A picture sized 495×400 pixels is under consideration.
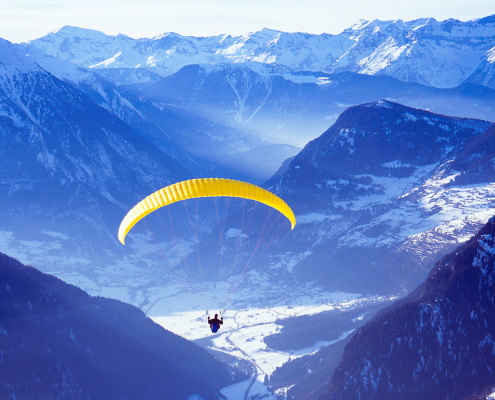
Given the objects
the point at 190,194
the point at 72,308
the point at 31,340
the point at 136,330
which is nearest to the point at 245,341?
the point at 136,330

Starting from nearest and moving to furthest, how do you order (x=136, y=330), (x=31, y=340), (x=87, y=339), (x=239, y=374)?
(x=31, y=340)
(x=87, y=339)
(x=136, y=330)
(x=239, y=374)

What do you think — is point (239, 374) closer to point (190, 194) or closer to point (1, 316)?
point (1, 316)

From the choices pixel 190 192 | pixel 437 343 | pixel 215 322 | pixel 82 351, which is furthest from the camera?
pixel 82 351

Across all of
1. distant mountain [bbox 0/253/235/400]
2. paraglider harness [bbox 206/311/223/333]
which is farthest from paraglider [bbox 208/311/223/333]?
distant mountain [bbox 0/253/235/400]

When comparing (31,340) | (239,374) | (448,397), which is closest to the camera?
(448,397)

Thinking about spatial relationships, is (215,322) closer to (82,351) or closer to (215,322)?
(215,322)

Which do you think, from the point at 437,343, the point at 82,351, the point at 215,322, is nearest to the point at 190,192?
the point at 215,322

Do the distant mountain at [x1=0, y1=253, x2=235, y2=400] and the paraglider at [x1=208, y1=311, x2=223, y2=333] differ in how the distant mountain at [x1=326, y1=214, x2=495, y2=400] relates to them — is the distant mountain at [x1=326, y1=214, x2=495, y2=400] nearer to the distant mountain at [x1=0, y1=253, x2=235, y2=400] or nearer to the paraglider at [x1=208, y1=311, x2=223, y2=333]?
the distant mountain at [x1=0, y1=253, x2=235, y2=400]
